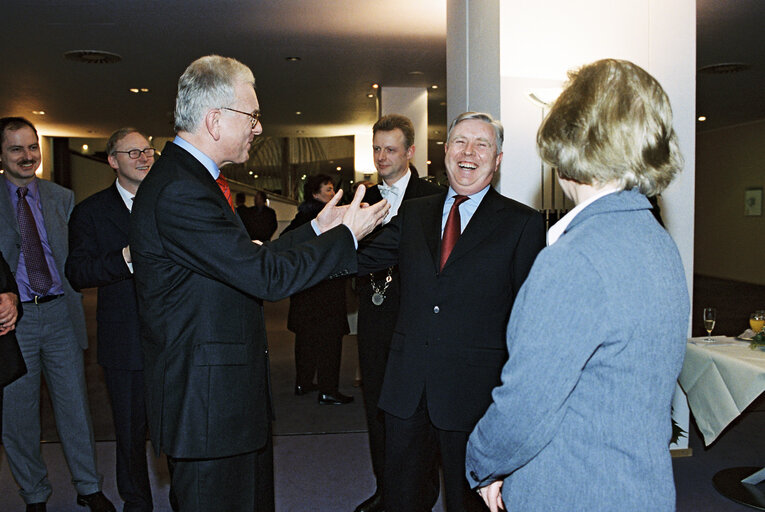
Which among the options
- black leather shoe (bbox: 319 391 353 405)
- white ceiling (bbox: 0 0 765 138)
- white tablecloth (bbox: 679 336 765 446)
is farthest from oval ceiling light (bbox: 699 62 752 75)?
black leather shoe (bbox: 319 391 353 405)

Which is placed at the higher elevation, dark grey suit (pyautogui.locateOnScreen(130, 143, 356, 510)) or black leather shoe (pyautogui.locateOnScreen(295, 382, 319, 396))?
dark grey suit (pyautogui.locateOnScreen(130, 143, 356, 510))

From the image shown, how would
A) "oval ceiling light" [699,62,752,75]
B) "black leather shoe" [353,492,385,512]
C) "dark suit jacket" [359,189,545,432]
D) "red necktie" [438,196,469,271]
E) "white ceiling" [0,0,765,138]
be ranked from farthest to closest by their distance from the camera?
"oval ceiling light" [699,62,752,75] < "white ceiling" [0,0,765,138] < "black leather shoe" [353,492,385,512] < "red necktie" [438,196,469,271] < "dark suit jacket" [359,189,545,432]

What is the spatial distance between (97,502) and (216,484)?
1598 mm

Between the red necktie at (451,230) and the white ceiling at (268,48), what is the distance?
13.0 ft

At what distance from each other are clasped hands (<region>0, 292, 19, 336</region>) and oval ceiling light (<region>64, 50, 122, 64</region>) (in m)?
5.73

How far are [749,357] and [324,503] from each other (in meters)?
2.23

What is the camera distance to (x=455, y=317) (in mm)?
2053

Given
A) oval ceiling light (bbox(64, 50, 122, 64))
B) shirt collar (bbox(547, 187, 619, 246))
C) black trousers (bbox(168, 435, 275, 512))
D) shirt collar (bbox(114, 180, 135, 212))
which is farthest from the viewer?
oval ceiling light (bbox(64, 50, 122, 64))

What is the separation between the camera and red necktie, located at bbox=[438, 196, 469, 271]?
2.15 m

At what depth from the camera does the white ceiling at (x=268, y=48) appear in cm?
573

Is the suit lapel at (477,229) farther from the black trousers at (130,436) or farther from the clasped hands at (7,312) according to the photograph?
the clasped hands at (7,312)

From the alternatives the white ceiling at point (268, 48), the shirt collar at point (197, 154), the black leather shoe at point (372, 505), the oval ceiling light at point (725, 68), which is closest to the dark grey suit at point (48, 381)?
the black leather shoe at point (372, 505)

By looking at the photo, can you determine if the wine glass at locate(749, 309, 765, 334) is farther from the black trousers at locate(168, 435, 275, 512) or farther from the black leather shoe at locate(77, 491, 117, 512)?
the black leather shoe at locate(77, 491, 117, 512)

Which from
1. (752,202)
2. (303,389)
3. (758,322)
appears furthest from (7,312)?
(752,202)
